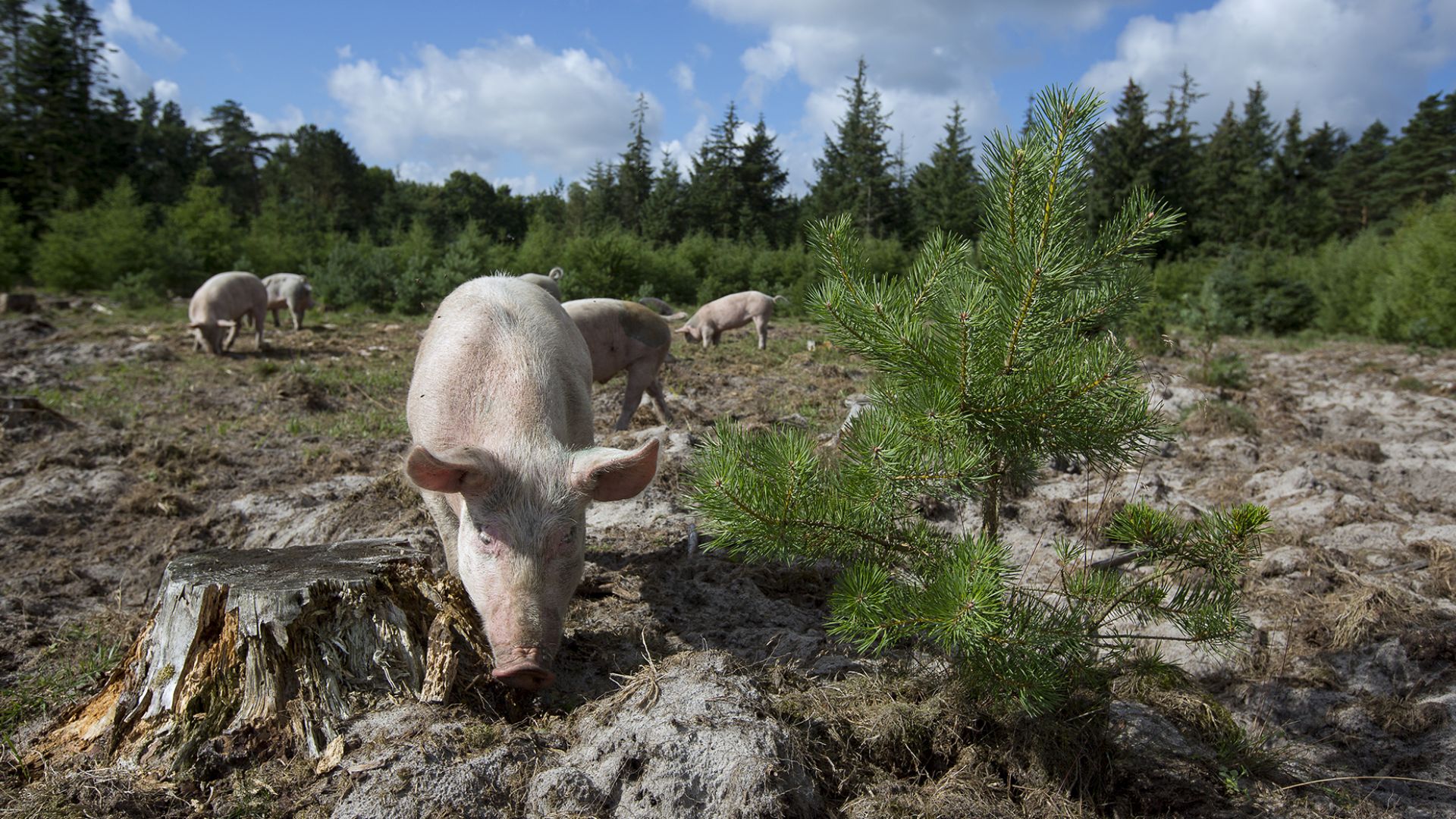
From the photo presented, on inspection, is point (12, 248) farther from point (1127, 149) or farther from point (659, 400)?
point (1127, 149)

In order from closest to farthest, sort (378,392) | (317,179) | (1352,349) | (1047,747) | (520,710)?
1. (1047,747)
2. (520,710)
3. (378,392)
4. (1352,349)
5. (317,179)

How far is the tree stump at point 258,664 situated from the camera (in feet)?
7.88

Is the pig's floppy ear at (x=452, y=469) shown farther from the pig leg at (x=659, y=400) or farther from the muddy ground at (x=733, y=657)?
the pig leg at (x=659, y=400)

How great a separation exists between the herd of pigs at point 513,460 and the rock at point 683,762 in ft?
1.54

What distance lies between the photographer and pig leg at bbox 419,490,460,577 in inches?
141

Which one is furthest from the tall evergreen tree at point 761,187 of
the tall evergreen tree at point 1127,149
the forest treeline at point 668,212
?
the tall evergreen tree at point 1127,149

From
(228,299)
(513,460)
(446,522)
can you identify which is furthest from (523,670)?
(228,299)

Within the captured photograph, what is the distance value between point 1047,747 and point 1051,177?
1635 millimetres

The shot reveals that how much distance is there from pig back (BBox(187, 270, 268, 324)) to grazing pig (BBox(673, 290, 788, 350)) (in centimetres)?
779

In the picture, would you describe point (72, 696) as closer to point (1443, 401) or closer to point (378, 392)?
point (378, 392)

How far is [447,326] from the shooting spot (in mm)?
4051

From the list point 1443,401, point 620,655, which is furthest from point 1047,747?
point 1443,401

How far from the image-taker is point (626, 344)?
7535 millimetres

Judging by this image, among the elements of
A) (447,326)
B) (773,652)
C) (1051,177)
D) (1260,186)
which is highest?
(1260,186)
